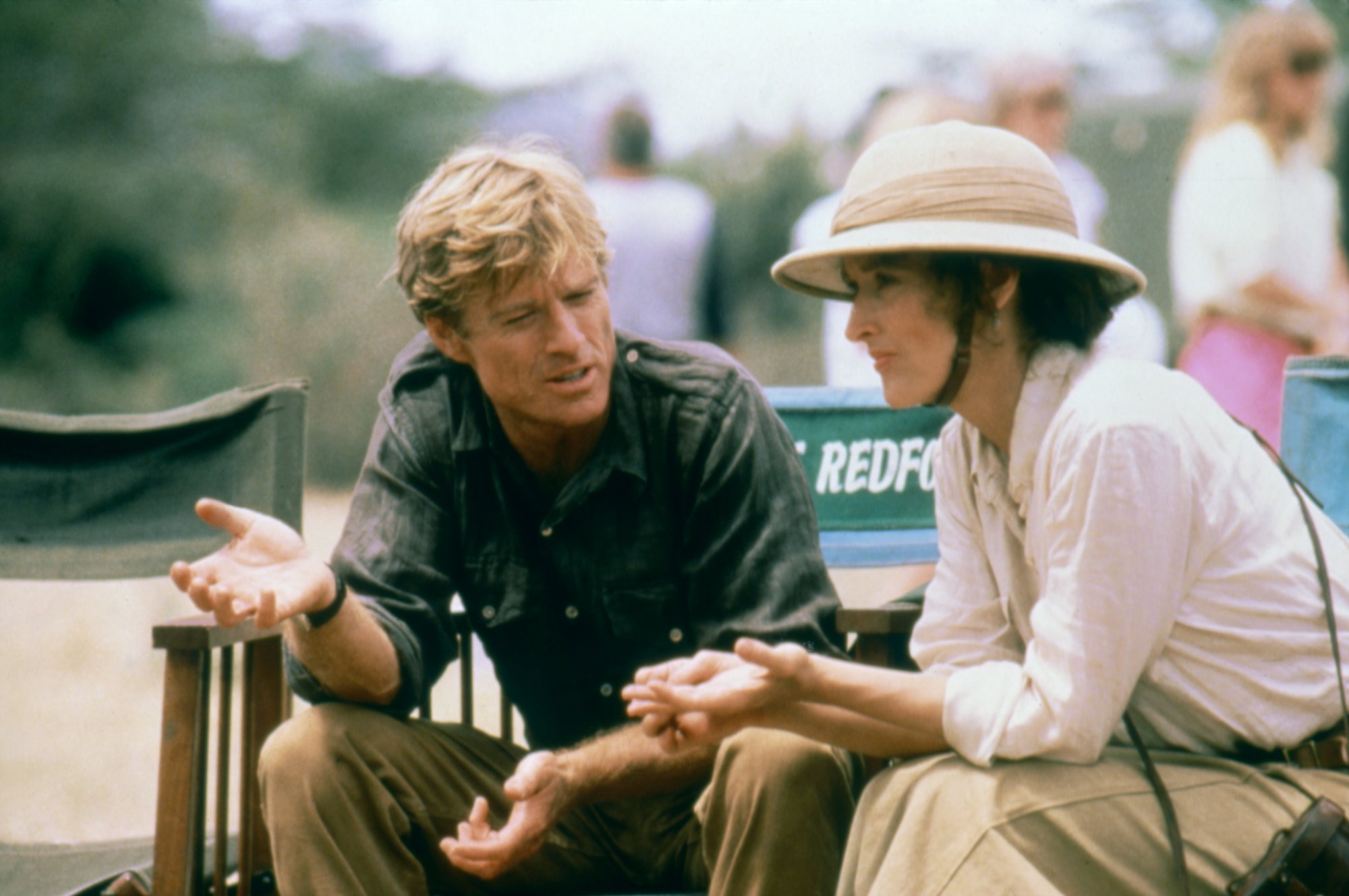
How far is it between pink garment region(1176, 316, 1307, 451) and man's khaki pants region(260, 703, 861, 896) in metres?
2.31

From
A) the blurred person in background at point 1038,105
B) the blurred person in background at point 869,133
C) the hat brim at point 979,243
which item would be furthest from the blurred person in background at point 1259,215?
the hat brim at point 979,243

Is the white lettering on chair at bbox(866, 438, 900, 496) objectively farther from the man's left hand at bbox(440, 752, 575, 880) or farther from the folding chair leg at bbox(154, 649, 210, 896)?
the folding chair leg at bbox(154, 649, 210, 896)

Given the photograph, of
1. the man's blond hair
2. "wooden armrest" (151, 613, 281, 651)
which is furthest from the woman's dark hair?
"wooden armrest" (151, 613, 281, 651)

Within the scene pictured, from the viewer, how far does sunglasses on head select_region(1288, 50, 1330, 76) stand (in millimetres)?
4293

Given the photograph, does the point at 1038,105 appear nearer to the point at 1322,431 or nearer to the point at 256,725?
the point at 1322,431

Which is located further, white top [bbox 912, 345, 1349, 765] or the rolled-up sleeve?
the rolled-up sleeve

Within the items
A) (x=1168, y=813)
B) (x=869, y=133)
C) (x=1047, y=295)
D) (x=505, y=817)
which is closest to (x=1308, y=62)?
(x=869, y=133)

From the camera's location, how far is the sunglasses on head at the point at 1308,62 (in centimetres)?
429

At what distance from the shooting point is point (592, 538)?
9.07 feet

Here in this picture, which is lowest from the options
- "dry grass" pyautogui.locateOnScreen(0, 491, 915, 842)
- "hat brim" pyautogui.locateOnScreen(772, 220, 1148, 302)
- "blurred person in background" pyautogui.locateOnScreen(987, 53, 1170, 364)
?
"dry grass" pyautogui.locateOnScreen(0, 491, 915, 842)

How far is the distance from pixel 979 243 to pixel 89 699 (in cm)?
547

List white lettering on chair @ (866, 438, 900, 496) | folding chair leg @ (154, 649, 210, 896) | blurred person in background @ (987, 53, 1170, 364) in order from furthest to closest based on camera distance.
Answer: blurred person in background @ (987, 53, 1170, 364) < white lettering on chair @ (866, 438, 900, 496) < folding chair leg @ (154, 649, 210, 896)

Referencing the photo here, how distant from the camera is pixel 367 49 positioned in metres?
15.6

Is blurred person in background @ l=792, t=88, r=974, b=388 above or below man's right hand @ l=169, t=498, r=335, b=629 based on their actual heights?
above
